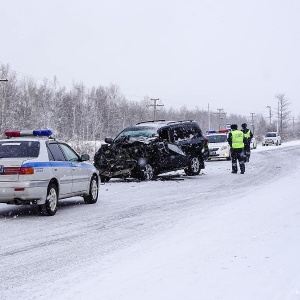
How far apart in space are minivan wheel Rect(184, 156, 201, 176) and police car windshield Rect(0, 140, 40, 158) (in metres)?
10.0

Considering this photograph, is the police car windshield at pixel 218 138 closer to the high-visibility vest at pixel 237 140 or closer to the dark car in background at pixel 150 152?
the high-visibility vest at pixel 237 140

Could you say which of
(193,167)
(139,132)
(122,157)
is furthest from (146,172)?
(193,167)

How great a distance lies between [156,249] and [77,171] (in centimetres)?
504

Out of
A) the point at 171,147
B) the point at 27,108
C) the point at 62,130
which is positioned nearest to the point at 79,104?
the point at 62,130

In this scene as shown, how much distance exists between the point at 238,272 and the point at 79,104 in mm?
109032

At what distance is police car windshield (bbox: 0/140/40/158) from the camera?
1005 centimetres

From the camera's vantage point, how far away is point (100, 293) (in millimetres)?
4828

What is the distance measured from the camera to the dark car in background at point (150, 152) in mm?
16781

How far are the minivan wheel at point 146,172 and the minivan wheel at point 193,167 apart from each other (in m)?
2.47

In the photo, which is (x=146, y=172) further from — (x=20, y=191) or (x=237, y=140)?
(x=20, y=191)

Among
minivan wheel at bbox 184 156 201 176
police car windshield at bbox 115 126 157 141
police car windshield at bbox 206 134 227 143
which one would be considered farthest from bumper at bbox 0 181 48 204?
police car windshield at bbox 206 134 227 143

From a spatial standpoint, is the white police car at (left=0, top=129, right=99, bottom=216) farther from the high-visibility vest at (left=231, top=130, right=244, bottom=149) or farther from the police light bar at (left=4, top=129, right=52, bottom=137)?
the high-visibility vest at (left=231, top=130, right=244, bottom=149)

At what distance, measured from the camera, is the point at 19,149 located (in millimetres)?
10125

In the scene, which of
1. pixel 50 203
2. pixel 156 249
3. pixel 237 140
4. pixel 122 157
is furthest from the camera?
pixel 237 140
